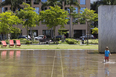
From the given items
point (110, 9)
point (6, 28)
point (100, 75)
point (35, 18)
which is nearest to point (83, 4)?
point (35, 18)

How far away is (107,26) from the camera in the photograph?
55.2 feet

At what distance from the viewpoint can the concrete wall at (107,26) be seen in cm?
1672

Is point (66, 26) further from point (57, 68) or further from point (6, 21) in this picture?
point (57, 68)

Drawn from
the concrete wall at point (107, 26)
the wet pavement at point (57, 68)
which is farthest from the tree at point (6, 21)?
the wet pavement at point (57, 68)

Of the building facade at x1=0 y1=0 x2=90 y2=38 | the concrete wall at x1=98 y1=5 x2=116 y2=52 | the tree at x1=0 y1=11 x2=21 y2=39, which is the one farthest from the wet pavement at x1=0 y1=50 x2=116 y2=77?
the building facade at x1=0 y1=0 x2=90 y2=38

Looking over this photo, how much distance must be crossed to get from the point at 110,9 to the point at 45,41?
18.2m

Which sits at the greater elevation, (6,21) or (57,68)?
(6,21)

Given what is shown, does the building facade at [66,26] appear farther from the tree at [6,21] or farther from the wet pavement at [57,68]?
the wet pavement at [57,68]

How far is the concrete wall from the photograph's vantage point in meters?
16.7

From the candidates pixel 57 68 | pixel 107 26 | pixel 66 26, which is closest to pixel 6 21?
pixel 107 26

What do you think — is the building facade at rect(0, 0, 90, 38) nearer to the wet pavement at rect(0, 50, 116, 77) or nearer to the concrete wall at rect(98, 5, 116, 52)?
the concrete wall at rect(98, 5, 116, 52)

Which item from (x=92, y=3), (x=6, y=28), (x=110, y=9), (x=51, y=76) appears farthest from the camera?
(x=92, y=3)

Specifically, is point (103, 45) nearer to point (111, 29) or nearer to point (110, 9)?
point (111, 29)

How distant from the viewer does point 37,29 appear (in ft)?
223
